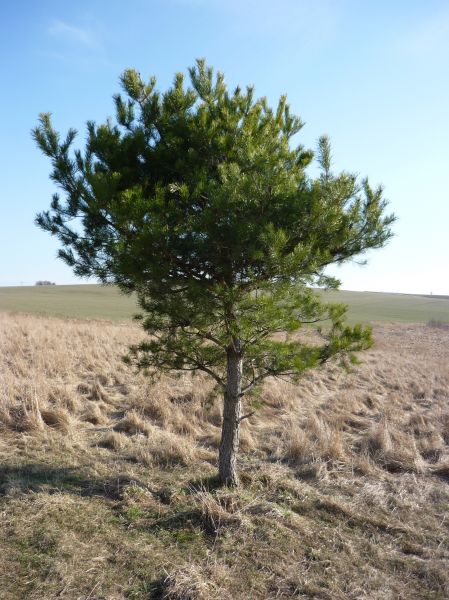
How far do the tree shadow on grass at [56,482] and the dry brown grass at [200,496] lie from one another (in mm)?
26

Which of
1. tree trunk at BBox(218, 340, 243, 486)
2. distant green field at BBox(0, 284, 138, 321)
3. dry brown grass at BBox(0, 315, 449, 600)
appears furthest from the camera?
distant green field at BBox(0, 284, 138, 321)

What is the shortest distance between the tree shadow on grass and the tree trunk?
1099 mm

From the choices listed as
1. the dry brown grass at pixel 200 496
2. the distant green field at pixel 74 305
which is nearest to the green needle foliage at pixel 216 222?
the dry brown grass at pixel 200 496

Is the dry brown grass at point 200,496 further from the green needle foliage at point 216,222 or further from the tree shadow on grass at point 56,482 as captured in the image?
the green needle foliage at point 216,222

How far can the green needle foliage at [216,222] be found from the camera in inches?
173

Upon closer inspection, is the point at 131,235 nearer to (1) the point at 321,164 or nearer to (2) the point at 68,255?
(2) the point at 68,255

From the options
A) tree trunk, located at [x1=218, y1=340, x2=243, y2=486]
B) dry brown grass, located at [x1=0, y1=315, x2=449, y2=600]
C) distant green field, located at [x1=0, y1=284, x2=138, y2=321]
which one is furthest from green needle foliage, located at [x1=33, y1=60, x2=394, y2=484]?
distant green field, located at [x1=0, y1=284, x2=138, y2=321]

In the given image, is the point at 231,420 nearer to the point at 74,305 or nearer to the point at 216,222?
the point at 216,222

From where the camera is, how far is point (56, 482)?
5551 mm

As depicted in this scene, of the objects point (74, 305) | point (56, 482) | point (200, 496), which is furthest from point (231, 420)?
point (74, 305)

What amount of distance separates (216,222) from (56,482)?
12.8 ft

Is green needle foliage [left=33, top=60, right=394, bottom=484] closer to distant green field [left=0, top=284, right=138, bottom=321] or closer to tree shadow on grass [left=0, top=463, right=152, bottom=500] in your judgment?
tree shadow on grass [left=0, top=463, right=152, bottom=500]

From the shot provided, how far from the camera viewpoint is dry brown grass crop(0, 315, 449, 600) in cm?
393

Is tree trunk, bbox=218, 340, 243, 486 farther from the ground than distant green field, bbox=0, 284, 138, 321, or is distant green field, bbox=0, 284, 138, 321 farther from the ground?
distant green field, bbox=0, 284, 138, 321
